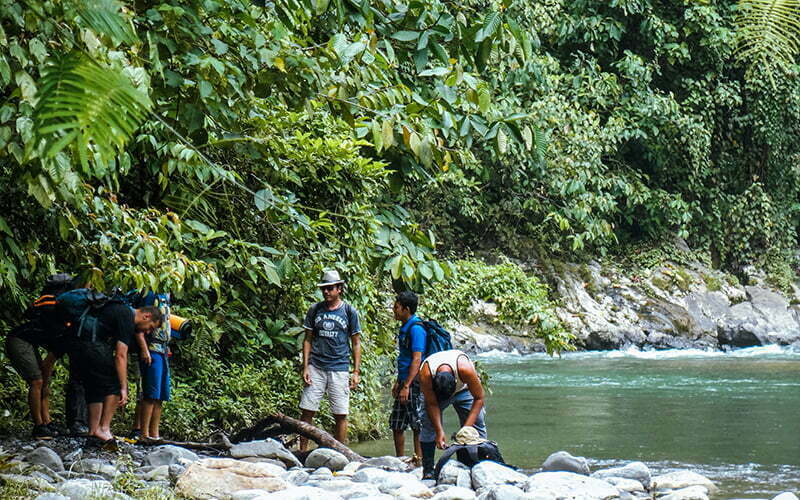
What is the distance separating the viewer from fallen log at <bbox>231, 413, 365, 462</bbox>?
8133 mm

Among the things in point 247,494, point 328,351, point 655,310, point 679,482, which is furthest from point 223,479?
point 655,310

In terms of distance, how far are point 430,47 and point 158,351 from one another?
442 cm

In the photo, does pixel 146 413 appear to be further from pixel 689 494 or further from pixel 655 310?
pixel 655 310

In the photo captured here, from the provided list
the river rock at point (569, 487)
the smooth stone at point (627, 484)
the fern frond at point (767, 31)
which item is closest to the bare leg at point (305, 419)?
the river rock at point (569, 487)

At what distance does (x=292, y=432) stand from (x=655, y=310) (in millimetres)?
16128

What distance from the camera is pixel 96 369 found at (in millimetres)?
7613

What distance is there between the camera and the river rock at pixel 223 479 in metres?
6.00

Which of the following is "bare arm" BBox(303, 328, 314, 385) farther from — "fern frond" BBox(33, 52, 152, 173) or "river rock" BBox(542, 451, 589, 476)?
"fern frond" BBox(33, 52, 152, 173)

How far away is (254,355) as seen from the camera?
9828mm

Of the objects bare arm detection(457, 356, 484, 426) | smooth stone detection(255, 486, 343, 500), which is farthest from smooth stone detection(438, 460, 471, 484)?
smooth stone detection(255, 486, 343, 500)

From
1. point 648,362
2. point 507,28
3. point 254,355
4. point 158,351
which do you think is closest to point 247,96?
point 507,28

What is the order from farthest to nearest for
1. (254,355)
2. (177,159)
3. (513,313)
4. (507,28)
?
(513,313)
(254,355)
(177,159)
(507,28)

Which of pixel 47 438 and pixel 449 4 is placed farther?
pixel 47 438

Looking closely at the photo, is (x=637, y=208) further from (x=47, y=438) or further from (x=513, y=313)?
(x=47, y=438)
